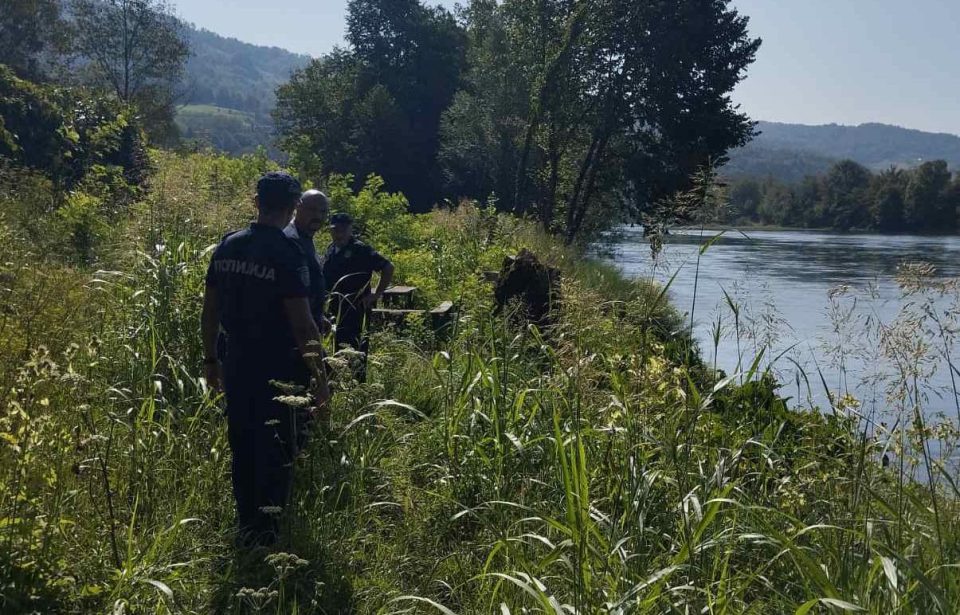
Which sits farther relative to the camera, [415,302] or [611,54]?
[611,54]

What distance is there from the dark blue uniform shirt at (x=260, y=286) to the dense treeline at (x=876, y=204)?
50.7 metres

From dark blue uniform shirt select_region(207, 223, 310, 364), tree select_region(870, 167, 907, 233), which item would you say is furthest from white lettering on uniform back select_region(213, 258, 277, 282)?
tree select_region(870, 167, 907, 233)

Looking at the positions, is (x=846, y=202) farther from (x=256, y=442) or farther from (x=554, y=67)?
(x=256, y=442)

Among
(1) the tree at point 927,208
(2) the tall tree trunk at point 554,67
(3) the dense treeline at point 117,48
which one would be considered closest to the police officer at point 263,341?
(2) the tall tree trunk at point 554,67

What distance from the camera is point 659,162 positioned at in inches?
1115

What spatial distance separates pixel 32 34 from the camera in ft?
130

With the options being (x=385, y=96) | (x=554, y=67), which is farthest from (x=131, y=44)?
(x=554, y=67)

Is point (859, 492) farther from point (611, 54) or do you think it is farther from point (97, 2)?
point (97, 2)

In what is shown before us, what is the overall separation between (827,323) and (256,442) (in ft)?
39.2

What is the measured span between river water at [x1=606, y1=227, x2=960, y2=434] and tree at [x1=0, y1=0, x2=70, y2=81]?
30242 millimetres

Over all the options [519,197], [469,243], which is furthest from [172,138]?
[469,243]

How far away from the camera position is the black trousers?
372cm

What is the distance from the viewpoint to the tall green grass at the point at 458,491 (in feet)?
8.73

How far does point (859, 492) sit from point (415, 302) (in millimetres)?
7625
